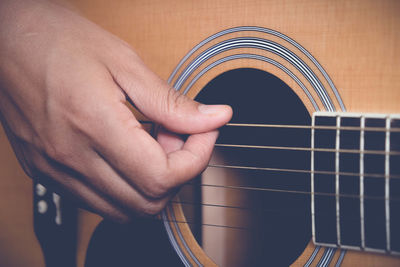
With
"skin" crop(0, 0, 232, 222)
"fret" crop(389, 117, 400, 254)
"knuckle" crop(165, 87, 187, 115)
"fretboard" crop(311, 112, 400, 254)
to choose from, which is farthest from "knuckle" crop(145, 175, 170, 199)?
"fret" crop(389, 117, 400, 254)

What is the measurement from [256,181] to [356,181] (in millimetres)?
425

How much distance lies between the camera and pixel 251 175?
3.25 ft

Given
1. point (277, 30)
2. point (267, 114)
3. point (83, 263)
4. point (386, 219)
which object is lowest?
point (83, 263)

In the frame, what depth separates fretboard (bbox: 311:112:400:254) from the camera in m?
0.55

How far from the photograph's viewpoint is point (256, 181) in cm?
98

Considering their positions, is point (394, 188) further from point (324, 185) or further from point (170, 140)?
point (170, 140)

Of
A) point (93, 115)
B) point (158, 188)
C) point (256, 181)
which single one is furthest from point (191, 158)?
point (256, 181)

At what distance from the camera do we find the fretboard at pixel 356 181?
55 cm

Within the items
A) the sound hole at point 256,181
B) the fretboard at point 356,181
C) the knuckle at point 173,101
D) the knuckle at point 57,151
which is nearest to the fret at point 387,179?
Answer: the fretboard at point 356,181

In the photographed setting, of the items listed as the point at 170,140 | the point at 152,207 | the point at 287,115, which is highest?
the point at 287,115

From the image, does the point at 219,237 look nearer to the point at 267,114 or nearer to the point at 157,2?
the point at 267,114

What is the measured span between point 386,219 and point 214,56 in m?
0.44

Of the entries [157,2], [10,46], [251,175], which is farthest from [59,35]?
[251,175]

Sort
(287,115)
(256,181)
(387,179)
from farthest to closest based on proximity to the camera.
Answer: (256,181)
(287,115)
(387,179)
